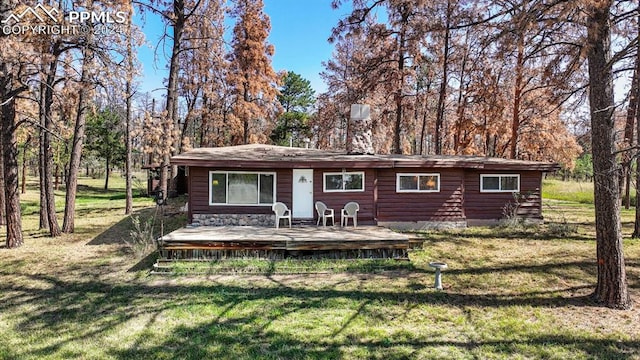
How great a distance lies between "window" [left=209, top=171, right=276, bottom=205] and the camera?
10.2 m

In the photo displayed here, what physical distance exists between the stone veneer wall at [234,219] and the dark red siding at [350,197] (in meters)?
1.50

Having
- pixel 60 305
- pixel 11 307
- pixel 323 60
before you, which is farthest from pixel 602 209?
pixel 323 60

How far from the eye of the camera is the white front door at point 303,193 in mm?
10641

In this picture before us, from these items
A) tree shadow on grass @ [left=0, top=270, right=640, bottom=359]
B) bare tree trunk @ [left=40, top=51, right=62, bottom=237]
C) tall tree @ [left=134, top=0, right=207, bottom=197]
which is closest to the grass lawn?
tree shadow on grass @ [left=0, top=270, right=640, bottom=359]

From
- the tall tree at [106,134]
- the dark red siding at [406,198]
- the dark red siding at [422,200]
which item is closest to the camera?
the dark red siding at [406,198]

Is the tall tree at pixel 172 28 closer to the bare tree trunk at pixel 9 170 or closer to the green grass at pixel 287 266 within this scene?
the bare tree trunk at pixel 9 170

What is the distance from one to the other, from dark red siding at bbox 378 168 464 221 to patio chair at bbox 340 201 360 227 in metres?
1.09

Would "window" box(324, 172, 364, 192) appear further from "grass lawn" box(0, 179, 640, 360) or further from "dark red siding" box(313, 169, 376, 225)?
"grass lawn" box(0, 179, 640, 360)

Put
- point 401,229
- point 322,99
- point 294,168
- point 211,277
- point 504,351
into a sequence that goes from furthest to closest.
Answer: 1. point 322,99
2. point 401,229
3. point 294,168
4. point 211,277
5. point 504,351

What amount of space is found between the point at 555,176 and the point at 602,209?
45428 millimetres

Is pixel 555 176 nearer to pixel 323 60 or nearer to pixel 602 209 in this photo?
pixel 323 60

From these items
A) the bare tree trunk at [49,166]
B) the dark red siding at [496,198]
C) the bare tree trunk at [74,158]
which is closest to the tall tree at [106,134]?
the bare tree trunk at [49,166]

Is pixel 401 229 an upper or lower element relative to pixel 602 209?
lower

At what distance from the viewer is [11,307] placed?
5.44m
